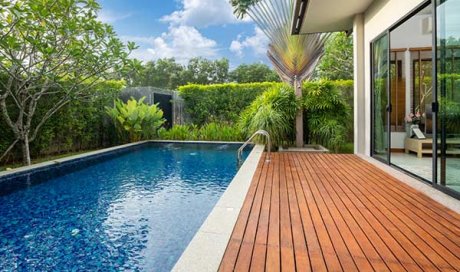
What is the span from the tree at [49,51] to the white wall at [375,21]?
17.4ft

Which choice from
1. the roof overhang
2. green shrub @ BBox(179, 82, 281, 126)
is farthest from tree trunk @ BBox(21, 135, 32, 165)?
green shrub @ BBox(179, 82, 281, 126)

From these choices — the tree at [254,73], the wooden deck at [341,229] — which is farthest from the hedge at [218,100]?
the tree at [254,73]

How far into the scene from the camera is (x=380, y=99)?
20.8ft

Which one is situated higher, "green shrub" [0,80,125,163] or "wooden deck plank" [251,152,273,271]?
"green shrub" [0,80,125,163]

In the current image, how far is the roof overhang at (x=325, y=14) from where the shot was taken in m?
6.38

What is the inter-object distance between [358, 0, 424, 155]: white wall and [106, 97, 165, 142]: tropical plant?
23.8 ft

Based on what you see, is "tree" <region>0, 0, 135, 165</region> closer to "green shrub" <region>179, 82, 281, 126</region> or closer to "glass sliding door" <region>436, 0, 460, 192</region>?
"green shrub" <region>179, 82, 281, 126</region>

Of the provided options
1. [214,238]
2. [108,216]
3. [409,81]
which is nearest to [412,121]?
[409,81]

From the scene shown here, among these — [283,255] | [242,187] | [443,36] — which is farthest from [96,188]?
[443,36]

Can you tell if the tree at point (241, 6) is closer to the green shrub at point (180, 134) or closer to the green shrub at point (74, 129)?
→ the green shrub at point (180, 134)

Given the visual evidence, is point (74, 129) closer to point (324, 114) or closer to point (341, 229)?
point (324, 114)

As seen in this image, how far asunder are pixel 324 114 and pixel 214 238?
748 centimetres

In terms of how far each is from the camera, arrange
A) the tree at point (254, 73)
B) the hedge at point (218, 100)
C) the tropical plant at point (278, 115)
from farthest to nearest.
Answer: the tree at point (254, 73) → the hedge at point (218, 100) → the tropical plant at point (278, 115)

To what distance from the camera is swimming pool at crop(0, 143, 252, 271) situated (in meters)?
2.89
